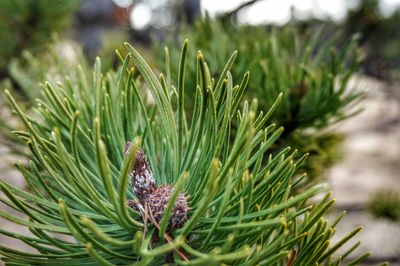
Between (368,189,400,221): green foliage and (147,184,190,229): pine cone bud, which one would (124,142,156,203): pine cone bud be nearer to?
(147,184,190,229): pine cone bud

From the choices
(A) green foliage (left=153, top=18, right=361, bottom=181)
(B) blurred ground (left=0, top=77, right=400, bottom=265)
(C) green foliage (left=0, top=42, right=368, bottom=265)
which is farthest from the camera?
(B) blurred ground (left=0, top=77, right=400, bottom=265)

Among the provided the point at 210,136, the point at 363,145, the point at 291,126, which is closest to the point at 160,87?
the point at 210,136

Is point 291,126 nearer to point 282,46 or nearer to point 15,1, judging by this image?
point 282,46

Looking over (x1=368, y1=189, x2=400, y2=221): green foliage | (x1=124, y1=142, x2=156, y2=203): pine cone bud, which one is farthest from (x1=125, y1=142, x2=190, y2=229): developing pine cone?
(x1=368, y1=189, x2=400, y2=221): green foliage

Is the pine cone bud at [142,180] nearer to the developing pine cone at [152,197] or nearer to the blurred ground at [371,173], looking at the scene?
the developing pine cone at [152,197]

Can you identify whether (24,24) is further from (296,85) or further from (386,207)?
(386,207)

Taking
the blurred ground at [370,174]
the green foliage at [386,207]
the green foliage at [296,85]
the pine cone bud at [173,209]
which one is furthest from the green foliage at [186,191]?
the blurred ground at [370,174]
